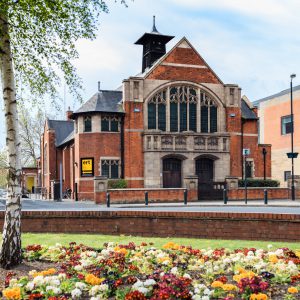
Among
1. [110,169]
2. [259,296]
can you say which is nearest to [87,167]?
[110,169]

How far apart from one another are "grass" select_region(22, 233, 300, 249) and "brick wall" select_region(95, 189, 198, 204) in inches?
703

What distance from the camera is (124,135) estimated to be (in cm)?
3638

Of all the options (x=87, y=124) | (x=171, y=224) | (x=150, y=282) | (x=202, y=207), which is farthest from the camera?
(x=87, y=124)

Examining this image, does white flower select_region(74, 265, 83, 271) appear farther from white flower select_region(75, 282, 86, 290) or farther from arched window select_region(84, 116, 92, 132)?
arched window select_region(84, 116, 92, 132)

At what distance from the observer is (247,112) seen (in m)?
41.6

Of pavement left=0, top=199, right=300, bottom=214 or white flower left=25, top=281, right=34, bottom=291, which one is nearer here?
white flower left=25, top=281, right=34, bottom=291

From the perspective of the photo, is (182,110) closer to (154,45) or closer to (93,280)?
(154,45)

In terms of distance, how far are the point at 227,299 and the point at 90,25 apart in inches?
259

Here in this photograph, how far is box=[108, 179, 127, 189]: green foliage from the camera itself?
34.7 m

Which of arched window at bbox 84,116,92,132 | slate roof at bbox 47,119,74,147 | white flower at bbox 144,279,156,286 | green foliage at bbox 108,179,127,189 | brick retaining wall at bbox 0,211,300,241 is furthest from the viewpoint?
slate roof at bbox 47,119,74,147

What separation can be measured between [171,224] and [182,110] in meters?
25.0

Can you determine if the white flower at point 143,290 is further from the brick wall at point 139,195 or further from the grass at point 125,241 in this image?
the brick wall at point 139,195

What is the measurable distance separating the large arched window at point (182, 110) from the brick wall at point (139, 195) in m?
6.40

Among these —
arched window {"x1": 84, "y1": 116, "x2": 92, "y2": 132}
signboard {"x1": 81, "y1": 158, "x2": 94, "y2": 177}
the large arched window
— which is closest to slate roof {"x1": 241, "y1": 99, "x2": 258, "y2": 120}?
the large arched window
